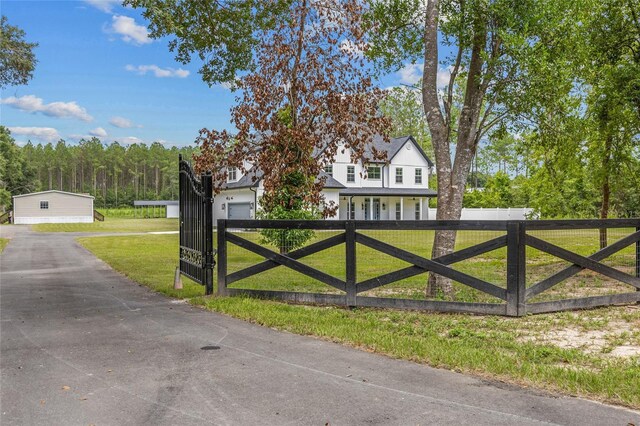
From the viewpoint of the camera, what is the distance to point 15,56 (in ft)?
43.3

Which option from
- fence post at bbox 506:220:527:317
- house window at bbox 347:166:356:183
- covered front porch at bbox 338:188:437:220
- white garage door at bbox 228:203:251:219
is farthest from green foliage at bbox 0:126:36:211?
fence post at bbox 506:220:527:317

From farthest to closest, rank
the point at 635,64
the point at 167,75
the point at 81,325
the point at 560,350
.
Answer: the point at 167,75 < the point at 635,64 < the point at 81,325 < the point at 560,350

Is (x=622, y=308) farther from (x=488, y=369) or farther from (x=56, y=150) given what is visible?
(x=56, y=150)

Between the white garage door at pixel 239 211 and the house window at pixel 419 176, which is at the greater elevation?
the house window at pixel 419 176

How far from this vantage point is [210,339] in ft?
19.1

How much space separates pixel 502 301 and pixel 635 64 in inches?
299

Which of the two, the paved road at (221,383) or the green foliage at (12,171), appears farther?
the green foliage at (12,171)

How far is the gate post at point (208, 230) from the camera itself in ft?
28.1

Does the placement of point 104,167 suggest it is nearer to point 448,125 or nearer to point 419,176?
point 419,176

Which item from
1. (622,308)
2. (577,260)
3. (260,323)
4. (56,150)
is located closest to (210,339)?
(260,323)

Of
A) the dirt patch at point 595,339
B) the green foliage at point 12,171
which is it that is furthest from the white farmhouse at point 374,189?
the green foliage at point 12,171

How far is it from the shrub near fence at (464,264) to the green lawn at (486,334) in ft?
0.25

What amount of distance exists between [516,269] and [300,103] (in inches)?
393

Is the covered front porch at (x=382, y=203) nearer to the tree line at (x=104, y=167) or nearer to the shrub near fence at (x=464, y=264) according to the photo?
the shrub near fence at (x=464, y=264)
